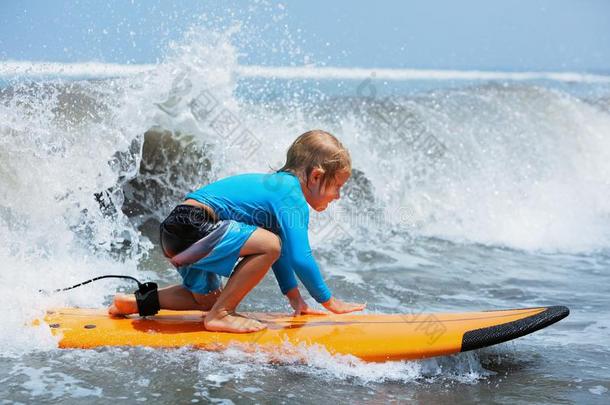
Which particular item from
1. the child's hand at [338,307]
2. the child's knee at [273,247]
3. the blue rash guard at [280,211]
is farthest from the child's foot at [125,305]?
the child's hand at [338,307]

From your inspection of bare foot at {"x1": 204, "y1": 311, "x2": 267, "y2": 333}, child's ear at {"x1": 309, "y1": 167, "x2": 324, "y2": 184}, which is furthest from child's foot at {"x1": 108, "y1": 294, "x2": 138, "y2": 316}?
child's ear at {"x1": 309, "y1": 167, "x2": 324, "y2": 184}

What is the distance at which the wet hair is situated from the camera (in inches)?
136

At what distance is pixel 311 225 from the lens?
271 inches

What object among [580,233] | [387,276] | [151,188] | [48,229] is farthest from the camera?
[580,233]

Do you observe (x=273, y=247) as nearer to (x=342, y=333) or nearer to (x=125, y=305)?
(x=342, y=333)

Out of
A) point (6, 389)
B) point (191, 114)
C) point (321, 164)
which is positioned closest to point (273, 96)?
point (191, 114)

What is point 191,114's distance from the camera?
266 inches

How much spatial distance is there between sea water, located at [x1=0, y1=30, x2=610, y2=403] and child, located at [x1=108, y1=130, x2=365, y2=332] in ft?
0.96

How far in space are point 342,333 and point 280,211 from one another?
64 centimetres

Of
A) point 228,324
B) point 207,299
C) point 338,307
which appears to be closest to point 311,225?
point 207,299

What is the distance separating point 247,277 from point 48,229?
7.31 feet

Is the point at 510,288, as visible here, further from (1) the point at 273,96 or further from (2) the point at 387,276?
(1) the point at 273,96

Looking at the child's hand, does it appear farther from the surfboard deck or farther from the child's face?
the child's face

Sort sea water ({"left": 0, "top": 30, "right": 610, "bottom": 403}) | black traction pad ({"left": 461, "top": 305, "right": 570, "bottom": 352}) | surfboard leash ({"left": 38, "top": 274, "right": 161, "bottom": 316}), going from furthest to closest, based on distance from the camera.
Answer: surfboard leash ({"left": 38, "top": 274, "right": 161, "bottom": 316}), black traction pad ({"left": 461, "top": 305, "right": 570, "bottom": 352}), sea water ({"left": 0, "top": 30, "right": 610, "bottom": 403})
